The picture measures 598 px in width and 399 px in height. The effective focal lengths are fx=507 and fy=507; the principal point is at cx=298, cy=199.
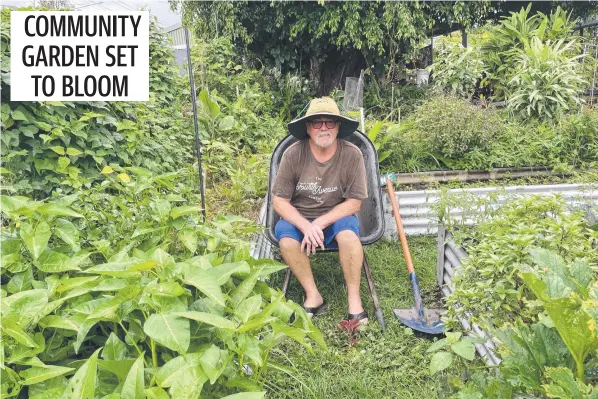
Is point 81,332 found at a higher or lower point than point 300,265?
higher

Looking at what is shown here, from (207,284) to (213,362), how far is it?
22 cm

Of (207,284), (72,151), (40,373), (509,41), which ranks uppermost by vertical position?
(509,41)

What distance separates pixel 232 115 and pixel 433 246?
3.03 metres

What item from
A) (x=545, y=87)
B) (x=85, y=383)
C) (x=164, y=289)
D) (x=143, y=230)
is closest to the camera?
(x=85, y=383)

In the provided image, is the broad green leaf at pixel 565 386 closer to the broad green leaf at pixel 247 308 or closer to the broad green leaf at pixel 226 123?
the broad green leaf at pixel 247 308

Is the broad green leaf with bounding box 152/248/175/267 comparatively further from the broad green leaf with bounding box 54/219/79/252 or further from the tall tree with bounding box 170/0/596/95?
the tall tree with bounding box 170/0/596/95

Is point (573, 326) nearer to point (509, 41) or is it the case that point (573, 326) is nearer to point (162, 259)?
point (162, 259)

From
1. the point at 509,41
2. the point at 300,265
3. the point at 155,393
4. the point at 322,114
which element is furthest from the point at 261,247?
the point at 509,41

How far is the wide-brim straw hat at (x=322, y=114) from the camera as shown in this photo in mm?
3191

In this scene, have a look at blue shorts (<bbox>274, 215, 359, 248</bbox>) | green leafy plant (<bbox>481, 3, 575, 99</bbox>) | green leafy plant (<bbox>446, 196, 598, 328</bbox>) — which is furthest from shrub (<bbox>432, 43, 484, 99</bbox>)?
green leafy plant (<bbox>446, 196, 598, 328</bbox>)

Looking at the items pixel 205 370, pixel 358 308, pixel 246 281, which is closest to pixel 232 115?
pixel 358 308

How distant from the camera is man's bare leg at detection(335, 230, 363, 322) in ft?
10.0

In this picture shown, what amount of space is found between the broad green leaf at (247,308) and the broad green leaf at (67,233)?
62cm

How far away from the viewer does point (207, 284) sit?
1454 mm
